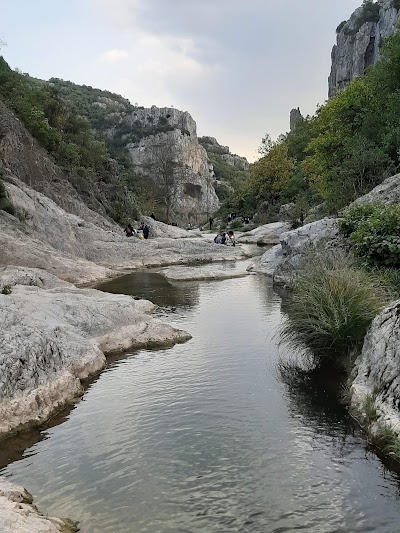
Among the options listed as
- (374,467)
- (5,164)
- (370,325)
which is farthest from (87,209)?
(374,467)

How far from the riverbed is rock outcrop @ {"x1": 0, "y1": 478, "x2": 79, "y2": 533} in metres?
0.21

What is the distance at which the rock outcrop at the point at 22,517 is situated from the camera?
5.13m

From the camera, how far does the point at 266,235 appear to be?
5119 cm

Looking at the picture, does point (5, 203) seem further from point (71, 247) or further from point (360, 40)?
point (360, 40)

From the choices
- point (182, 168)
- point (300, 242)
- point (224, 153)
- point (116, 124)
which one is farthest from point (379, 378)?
point (224, 153)

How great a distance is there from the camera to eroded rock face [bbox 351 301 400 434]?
24.3 feet

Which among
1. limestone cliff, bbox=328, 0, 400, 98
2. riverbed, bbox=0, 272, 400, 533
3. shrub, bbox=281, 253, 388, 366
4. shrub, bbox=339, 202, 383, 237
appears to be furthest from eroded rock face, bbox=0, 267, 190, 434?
limestone cliff, bbox=328, 0, 400, 98

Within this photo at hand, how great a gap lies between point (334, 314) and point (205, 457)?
4.11 metres

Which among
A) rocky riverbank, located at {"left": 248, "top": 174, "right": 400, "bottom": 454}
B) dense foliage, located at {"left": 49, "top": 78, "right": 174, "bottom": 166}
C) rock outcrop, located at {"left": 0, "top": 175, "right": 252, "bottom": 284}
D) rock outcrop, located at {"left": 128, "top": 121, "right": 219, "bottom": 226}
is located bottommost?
rocky riverbank, located at {"left": 248, "top": 174, "right": 400, "bottom": 454}

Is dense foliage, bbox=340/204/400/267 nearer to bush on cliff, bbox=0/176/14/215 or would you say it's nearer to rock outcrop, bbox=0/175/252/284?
rock outcrop, bbox=0/175/252/284

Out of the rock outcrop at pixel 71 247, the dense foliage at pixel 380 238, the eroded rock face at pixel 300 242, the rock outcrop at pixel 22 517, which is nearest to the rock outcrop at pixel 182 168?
the rock outcrop at pixel 71 247

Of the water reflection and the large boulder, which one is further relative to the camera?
the large boulder

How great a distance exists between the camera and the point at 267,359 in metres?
11.4

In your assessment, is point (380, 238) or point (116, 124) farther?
point (116, 124)
